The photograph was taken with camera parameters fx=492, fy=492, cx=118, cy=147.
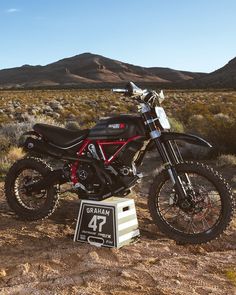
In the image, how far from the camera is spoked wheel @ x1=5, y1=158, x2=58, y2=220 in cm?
632

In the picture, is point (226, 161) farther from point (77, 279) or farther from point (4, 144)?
point (77, 279)

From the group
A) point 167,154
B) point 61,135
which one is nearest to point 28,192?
point 61,135

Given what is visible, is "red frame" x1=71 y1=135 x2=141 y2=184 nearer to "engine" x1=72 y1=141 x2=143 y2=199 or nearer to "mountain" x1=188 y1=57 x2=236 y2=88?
"engine" x1=72 y1=141 x2=143 y2=199

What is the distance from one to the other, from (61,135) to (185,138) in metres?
1.59

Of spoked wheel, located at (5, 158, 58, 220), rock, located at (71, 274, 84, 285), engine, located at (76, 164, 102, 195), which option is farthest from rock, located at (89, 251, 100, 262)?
spoked wheel, located at (5, 158, 58, 220)

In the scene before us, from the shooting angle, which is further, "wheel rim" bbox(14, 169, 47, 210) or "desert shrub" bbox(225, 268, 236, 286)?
"wheel rim" bbox(14, 169, 47, 210)

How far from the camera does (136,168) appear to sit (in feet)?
19.3

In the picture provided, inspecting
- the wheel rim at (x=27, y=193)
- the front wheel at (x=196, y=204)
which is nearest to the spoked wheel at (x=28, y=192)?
the wheel rim at (x=27, y=193)

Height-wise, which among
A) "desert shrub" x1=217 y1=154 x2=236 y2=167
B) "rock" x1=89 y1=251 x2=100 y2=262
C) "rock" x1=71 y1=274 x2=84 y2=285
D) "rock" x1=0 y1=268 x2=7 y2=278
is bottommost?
"desert shrub" x1=217 y1=154 x2=236 y2=167

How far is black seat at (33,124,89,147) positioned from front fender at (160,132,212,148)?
3.12ft

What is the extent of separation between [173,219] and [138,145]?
1235 mm

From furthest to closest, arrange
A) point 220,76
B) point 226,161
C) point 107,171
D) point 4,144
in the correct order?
1. point 220,76
2. point 4,144
3. point 226,161
4. point 107,171

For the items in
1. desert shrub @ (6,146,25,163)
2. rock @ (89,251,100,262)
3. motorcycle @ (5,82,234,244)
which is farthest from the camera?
→ desert shrub @ (6,146,25,163)

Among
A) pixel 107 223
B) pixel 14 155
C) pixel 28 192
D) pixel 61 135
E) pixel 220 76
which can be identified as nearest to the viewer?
pixel 107 223
